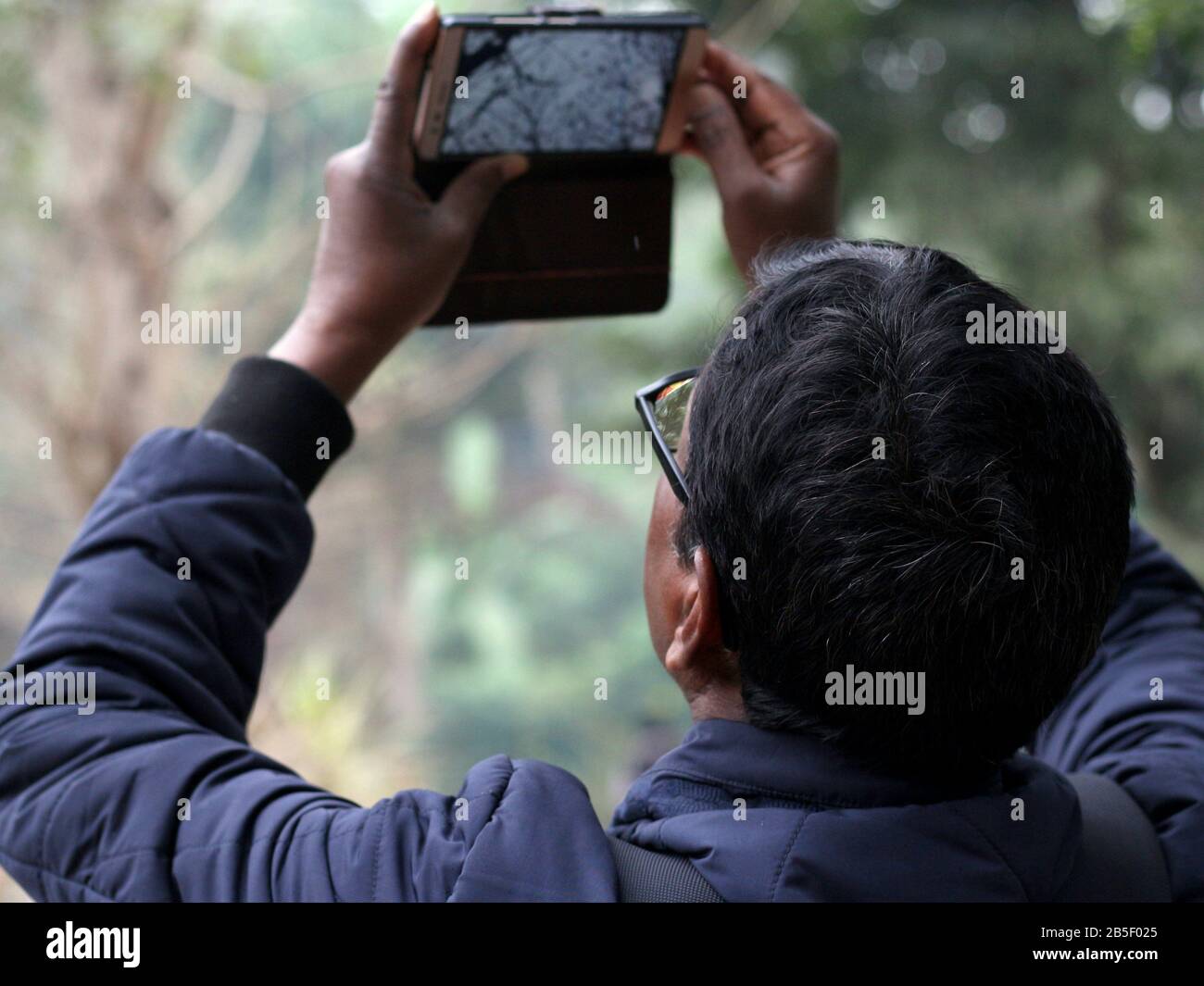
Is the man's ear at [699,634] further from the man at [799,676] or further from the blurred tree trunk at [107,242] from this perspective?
the blurred tree trunk at [107,242]

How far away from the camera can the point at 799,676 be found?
2.31 ft

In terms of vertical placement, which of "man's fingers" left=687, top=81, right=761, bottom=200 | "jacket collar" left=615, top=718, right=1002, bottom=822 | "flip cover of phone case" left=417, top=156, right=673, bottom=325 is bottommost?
"jacket collar" left=615, top=718, right=1002, bottom=822

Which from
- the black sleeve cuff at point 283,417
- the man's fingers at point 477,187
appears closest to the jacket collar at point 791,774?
the black sleeve cuff at point 283,417

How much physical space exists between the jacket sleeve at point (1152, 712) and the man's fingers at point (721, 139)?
1.60ft

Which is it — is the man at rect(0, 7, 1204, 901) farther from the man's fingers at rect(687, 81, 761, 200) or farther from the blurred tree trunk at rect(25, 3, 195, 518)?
the blurred tree trunk at rect(25, 3, 195, 518)

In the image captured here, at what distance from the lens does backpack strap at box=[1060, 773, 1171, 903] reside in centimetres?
73

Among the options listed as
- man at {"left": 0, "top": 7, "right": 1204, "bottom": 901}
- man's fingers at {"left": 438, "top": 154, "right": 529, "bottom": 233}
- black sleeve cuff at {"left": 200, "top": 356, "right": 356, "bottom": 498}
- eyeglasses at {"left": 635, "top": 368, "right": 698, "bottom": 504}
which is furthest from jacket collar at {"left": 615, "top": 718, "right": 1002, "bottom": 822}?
man's fingers at {"left": 438, "top": 154, "right": 529, "bottom": 233}

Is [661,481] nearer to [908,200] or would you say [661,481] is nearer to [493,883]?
[493,883]

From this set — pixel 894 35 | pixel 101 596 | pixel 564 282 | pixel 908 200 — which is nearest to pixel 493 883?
pixel 101 596

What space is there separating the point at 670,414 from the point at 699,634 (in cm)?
16

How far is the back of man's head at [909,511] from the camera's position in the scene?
666mm

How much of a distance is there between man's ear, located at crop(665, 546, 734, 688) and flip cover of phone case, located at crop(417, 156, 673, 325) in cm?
56

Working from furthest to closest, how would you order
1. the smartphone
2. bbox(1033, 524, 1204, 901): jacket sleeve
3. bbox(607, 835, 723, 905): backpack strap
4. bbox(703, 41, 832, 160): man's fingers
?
bbox(703, 41, 832, 160): man's fingers
the smartphone
bbox(1033, 524, 1204, 901): jacket sleeve
bbox(607, 835, 723, 905): backpack strap

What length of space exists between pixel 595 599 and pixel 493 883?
11.3 meters
